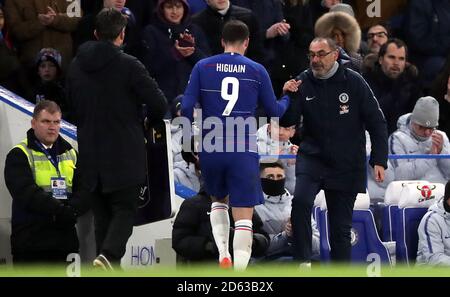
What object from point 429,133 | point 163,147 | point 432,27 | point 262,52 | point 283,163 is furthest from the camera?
point 432,27

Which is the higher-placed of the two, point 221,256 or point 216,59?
point 216,59

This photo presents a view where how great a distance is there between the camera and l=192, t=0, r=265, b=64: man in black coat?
16.8 m

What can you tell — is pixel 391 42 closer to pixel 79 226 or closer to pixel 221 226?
pixel 79 226

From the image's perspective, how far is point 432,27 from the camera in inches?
723

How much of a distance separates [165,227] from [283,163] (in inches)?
57.8

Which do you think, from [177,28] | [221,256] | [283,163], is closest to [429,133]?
[283,163]

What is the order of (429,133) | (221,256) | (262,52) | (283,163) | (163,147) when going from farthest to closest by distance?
(262,52) → (429,133) → (283,163) → (163,147) → (221,256)

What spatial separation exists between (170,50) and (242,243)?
14.6 feet

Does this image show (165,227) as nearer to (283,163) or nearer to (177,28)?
(283,163)

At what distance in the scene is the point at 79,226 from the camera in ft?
45.3

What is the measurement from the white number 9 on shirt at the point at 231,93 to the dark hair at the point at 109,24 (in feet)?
3.29

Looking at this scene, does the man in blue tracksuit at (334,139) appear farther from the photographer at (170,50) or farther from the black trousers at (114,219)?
the photographer at (170,50)

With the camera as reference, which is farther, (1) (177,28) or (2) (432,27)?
(2) (432,27)

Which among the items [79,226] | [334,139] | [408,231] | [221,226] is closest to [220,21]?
[408,231]
